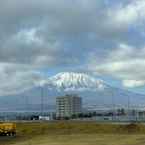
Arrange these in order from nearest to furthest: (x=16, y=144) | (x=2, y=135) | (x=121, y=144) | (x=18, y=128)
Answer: (x=121, y=144) → (x=16, y=144) → (x=2, y=135) → (x=18, y=128)

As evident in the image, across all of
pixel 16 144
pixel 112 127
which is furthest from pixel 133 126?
pixel 16 144

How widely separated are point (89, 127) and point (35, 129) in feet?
41.0

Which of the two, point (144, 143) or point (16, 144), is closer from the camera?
point (144, 143)

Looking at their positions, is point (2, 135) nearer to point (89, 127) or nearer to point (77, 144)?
point (89, 127)

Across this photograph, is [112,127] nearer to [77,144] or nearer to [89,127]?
[89,127]

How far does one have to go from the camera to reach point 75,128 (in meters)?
117

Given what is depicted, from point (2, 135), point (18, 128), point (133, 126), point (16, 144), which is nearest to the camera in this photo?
point (16, 144)

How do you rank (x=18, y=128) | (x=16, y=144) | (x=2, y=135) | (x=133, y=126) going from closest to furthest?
(x=16, y=144)
(x=2, y=135)
(x=133, y=126)
(x=18, y=128)

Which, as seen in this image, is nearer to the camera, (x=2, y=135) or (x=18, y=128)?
(x=2, y=135)

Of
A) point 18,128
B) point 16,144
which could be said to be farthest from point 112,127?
point 16,144

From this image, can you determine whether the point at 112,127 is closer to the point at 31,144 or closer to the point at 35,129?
the point at 35,129

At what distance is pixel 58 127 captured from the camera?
121 meters

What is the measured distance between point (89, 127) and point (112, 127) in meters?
5.60

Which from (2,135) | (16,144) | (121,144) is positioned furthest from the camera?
(2,135)
